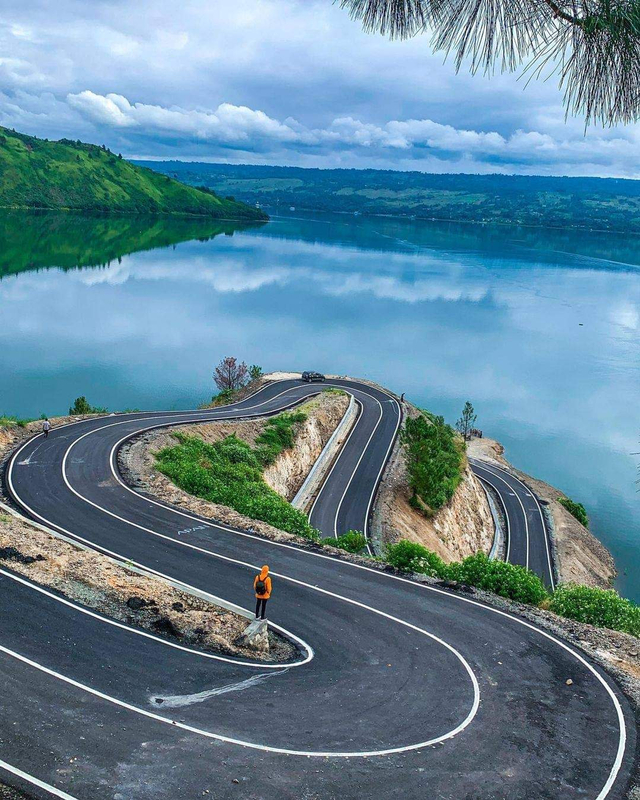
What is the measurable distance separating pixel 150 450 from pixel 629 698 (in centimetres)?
2810

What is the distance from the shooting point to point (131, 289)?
443 ft

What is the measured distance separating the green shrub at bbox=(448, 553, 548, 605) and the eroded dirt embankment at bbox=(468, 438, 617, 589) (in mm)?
24204

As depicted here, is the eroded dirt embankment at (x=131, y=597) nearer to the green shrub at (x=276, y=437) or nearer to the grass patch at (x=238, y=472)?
the grass patch at (x=238, y=472)

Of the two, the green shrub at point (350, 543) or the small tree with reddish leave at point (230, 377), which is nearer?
the green shrub at point (350, 543)

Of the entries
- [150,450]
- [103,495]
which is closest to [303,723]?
[103,495]

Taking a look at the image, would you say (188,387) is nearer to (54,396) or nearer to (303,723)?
(54,396)

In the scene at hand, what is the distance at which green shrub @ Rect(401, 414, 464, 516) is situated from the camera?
46.3 meters

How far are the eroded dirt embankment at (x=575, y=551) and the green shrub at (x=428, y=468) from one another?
10.0 m

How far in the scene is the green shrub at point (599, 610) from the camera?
21.3 meters

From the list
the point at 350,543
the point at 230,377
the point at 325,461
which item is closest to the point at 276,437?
the point at 325,461

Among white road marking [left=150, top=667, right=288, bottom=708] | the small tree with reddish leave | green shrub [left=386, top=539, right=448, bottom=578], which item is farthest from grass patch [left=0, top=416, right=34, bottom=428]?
the small tree with reddish leave

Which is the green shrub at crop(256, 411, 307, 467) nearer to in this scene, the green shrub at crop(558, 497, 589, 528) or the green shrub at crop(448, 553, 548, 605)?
the green shrub at crop(448, 553, 548, 605)

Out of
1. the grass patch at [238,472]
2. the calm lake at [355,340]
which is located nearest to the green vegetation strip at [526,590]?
the grass patch at [238,472]

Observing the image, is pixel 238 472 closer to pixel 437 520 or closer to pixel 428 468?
pixel 428 468
